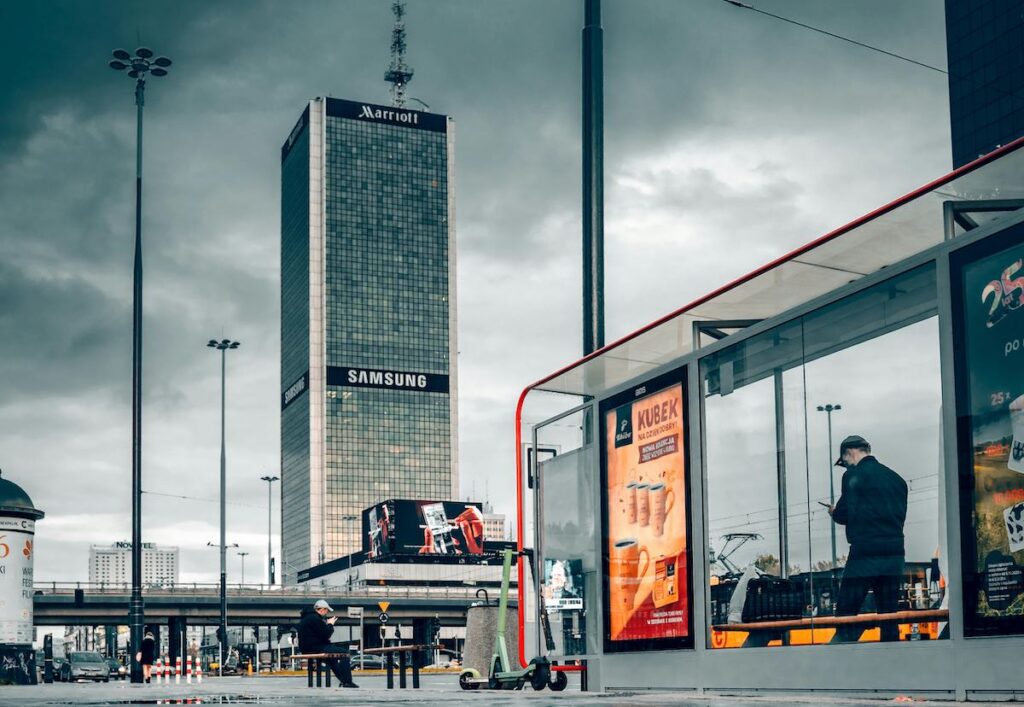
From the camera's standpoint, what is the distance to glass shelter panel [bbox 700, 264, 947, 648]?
9.03 meters

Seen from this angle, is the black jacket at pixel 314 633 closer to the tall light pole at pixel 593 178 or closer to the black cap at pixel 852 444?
the tall light pole at pixel 593 178

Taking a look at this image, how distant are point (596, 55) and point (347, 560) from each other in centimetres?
15710

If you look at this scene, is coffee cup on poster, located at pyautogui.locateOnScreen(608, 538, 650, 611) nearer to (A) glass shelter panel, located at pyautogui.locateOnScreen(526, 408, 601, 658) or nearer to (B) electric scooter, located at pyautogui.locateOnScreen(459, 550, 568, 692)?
(A) glass shelter panel, located at pyautogui.locateOnScreen(526, 408, 601, 658)

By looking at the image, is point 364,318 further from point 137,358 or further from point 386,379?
point 137,358

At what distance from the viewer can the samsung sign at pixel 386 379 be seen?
17900 centimetres

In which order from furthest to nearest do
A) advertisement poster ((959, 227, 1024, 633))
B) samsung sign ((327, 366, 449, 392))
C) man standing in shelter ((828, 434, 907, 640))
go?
samsung sign ((327, 366, 449, 392))
man standing in shelter ((828, 434, 907, 640))
advertisement poster ((959, 227, 1024, 633))

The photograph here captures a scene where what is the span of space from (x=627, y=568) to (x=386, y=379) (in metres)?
170

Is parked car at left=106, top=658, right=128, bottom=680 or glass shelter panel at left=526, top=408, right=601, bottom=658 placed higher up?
glass shelter panel at left=526, top=408, right=601, bottom=658

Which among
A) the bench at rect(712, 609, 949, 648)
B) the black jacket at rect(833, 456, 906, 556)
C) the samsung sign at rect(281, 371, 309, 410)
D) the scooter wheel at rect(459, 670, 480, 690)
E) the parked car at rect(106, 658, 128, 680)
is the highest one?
the samsung sign at rect(281, 371, 309, 410)

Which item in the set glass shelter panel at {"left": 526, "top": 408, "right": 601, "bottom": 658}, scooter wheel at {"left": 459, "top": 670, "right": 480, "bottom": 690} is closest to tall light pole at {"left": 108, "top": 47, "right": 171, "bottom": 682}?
scooter wheel at {"left": 459, "top": 670, "right": 480, "bottom": 690}

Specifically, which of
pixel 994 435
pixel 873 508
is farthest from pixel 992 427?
pixel 873 508

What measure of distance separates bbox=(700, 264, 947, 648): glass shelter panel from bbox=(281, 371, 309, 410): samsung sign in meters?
170

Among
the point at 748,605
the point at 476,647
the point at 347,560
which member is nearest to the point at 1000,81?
the point at 476,647

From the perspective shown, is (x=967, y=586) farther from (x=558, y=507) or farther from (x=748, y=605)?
(x=558, y=507)
